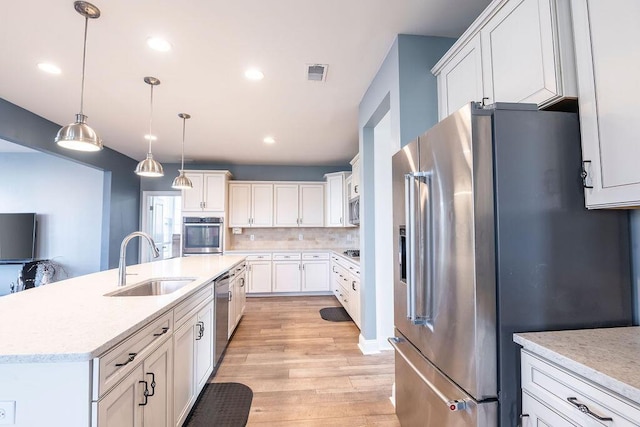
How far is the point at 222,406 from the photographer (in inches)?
83.7

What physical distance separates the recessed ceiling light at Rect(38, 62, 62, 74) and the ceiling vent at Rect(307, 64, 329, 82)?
2138 mm

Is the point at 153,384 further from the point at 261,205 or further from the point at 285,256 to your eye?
the point at 261,205

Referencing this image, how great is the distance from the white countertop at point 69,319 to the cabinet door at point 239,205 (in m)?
3.66

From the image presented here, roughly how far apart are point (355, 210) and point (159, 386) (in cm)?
356

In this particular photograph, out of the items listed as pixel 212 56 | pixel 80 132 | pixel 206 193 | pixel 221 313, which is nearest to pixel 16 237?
→ pixel 206 193

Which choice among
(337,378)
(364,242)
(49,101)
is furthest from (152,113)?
(337,378)

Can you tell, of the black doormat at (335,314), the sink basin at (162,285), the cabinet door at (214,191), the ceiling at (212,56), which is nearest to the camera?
the ceiling at (212,56)

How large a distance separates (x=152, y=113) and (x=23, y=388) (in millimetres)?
3205

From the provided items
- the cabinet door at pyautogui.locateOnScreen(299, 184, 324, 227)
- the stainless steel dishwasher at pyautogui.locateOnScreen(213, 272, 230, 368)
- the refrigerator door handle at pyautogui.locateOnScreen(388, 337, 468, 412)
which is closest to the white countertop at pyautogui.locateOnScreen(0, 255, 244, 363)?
the stainless steel dishwasher at pyautogui.locateOnScreen(213, 272, 230, 368)

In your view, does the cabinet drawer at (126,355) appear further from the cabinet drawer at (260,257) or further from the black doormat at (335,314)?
the cabinet drawer at (260,257)

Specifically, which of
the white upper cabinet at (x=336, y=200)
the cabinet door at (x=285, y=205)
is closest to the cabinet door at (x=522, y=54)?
the white upper cabinet at (x=336, y=200)

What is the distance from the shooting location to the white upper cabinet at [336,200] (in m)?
5.51

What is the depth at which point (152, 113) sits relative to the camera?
347 cm

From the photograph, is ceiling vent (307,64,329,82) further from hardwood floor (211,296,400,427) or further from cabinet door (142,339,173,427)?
hardwood floor (211,296,400,427)
